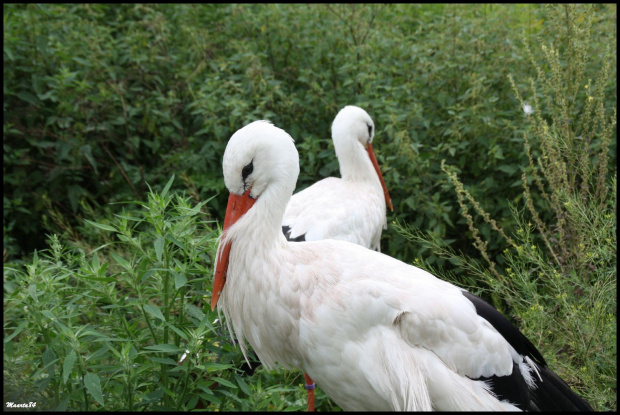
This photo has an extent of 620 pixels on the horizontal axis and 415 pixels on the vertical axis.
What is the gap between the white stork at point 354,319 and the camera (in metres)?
1.81

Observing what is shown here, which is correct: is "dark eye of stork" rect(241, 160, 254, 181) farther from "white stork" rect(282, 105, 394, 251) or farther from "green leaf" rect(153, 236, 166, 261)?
"white stork" rect(282, 105, 394, 251)

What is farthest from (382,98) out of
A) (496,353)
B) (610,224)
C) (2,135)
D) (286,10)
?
(2,135)

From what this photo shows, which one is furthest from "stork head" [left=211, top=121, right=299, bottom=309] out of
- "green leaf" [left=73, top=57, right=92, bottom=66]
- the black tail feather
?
"green leaf" [left=73, top=57, right=92, bottom=66]

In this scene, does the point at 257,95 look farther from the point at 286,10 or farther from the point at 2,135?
the point at 2,135

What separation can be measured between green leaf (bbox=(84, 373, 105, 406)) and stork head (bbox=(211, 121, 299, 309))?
395mm

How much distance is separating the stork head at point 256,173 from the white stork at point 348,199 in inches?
40.6

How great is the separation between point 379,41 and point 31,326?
2901 millimetres

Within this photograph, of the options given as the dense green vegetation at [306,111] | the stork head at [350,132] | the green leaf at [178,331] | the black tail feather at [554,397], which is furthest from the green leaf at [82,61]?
the black tail feather at [554,397]

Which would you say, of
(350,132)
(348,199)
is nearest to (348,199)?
(348,199)

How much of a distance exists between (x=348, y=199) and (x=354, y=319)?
1.51 metres

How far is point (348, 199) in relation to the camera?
10.8ft

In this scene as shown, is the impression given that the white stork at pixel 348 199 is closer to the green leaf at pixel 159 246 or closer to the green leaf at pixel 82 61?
the green leaf at pixel 159 246

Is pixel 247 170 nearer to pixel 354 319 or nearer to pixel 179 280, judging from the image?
pixel 179 280

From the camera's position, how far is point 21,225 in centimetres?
403
